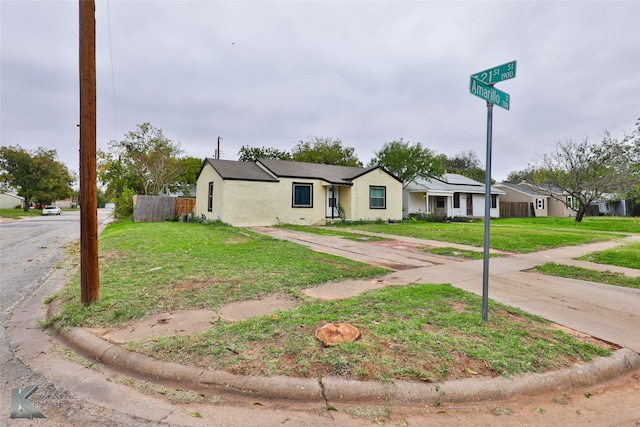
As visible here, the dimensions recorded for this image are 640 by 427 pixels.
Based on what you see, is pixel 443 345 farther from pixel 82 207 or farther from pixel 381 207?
pixel 381 207

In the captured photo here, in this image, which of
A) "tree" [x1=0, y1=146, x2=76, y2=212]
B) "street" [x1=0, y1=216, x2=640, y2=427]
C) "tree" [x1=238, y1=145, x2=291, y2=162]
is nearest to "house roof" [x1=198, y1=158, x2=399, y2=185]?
"street" [x1=0, y1=216, x2=640, y2=427]

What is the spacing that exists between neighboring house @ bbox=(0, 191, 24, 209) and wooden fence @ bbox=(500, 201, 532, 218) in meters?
76.6

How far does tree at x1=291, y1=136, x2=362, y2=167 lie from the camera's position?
123 feet

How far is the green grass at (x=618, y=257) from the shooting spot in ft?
26.9

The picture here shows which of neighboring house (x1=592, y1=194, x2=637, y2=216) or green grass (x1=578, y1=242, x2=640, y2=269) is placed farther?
neighboring house (x1=592, y1=194, x2=637, y2=216)

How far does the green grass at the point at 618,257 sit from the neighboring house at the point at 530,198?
92.9 ft

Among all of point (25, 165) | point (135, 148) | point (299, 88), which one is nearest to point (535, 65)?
point (299, 88)

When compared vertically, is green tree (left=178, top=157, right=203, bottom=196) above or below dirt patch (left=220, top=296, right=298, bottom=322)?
above

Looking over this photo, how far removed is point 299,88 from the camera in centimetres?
1855

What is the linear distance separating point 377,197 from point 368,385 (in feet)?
66.7

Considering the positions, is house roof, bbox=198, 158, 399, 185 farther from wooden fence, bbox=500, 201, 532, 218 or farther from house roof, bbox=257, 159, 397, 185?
wooden fence, bbox=500, 201, 532, 218

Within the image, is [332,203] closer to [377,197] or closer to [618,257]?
[377,197]

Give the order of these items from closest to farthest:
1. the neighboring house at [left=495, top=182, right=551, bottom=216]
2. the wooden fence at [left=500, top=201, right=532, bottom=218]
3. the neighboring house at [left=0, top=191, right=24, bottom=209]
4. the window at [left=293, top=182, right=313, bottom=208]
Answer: the window at [left=293, top=182, right=313, bottom=208] < the wooden fence at [left=500, top=201, right=532, bottom=218] < the neighboring house at [left=495, top=182, right=551, bottom=216] < the neighboring house at [left=0, top=191, right=24, bottom=209]

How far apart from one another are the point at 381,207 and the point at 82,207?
19.6 m
